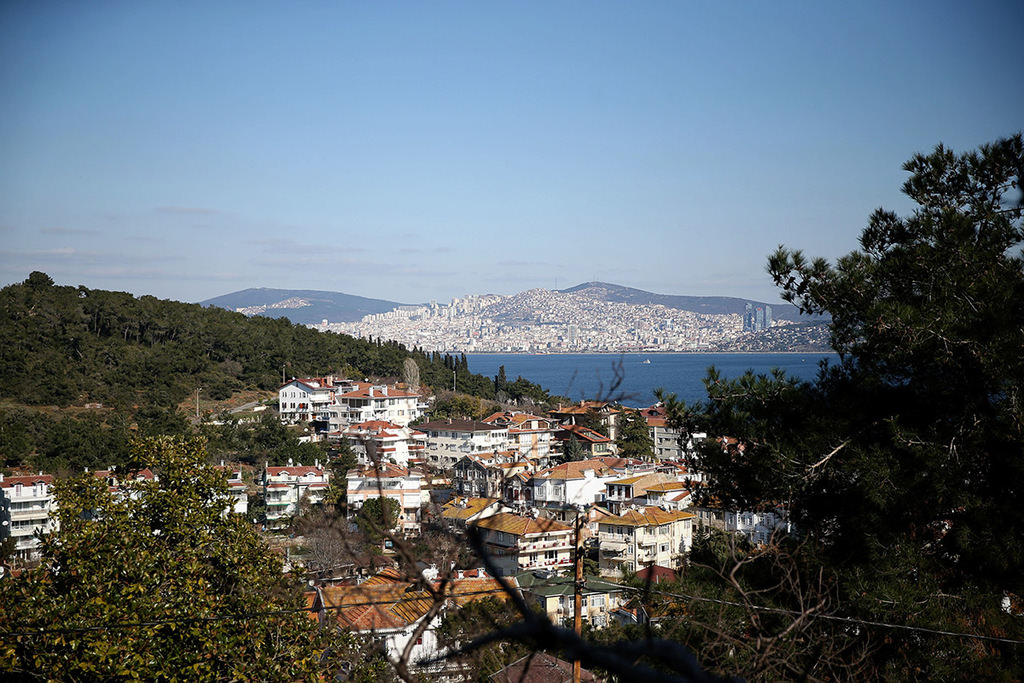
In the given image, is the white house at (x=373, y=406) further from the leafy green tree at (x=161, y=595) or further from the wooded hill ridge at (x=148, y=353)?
the leafy green tree at (x=161, y=595)

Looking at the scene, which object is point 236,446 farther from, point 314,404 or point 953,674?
point 953,674

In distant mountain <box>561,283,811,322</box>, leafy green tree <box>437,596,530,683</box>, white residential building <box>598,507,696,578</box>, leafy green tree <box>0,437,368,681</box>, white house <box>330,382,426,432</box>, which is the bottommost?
white residential building <box>598,507,696,578</box>

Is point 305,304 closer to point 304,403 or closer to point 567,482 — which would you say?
point 304,403

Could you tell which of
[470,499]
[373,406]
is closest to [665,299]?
[373,406]

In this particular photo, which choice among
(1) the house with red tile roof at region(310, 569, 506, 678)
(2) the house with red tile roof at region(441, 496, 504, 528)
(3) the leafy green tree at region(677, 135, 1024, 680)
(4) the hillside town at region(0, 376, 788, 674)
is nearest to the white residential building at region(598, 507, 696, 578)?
(4) the hillside town at region(0, 376, 788, 674)

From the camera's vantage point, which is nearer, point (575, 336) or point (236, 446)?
point (236, 446)

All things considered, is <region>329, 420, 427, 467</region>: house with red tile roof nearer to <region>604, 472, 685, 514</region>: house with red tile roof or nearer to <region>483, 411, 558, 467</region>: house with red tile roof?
<region>483, 411, 558, 467</region>: house with red tile roof

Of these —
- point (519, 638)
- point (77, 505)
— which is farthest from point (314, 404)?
point (519, 638)
